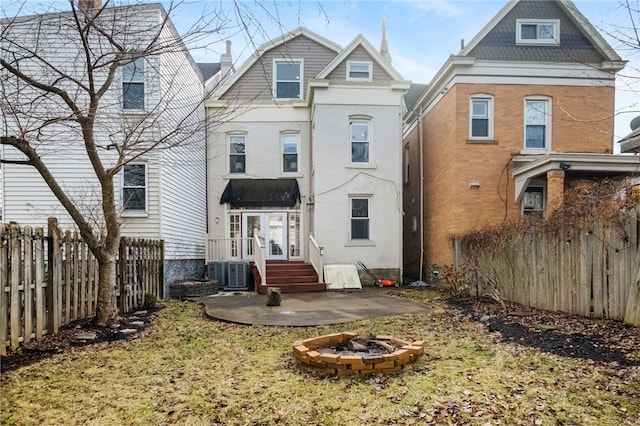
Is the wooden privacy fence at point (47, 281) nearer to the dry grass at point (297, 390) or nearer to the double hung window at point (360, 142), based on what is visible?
the dry grass at point (297, 390)

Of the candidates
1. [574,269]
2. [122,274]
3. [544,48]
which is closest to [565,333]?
[574,269]

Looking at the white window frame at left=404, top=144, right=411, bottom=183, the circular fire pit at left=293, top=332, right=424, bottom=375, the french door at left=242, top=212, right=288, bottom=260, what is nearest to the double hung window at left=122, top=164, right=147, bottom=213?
the french door at left=242, top=212, right=288, bottom=260

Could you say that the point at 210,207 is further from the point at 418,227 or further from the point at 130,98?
the point at 418,227

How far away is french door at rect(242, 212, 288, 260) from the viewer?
15883mm

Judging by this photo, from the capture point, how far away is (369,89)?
47.0 ft

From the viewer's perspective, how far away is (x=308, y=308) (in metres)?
8.98

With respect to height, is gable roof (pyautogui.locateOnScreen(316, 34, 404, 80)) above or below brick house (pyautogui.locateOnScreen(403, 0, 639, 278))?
above

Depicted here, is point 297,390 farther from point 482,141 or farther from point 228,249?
point 228,249

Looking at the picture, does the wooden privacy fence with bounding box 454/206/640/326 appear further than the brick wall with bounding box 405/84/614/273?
No

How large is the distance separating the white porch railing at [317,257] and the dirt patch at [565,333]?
17.9 feet

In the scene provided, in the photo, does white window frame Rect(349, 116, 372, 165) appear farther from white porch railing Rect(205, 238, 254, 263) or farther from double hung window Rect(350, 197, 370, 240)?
white porch railing Rect(205, 238, 254, 263)

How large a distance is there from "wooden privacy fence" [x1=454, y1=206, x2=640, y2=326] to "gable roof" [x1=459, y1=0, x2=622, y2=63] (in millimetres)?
7094

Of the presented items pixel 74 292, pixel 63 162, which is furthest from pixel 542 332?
pixel 63 162

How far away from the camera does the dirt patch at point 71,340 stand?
4.91 meters
